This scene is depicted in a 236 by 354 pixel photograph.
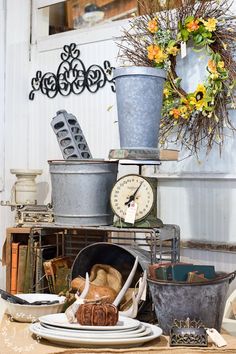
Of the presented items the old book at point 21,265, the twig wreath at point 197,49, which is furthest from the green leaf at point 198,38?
the old book at point 21,265

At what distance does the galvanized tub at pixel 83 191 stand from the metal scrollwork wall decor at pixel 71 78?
3.48 ft

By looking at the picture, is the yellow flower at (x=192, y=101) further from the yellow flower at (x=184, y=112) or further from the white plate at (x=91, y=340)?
the white plate at (x=91, y=340)

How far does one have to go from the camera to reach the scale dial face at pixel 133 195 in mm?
2236

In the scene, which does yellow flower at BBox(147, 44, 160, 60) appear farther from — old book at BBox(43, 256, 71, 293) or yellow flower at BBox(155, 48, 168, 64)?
old book at BBox(43, 256, 71, 293)

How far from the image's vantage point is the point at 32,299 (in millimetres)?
2123

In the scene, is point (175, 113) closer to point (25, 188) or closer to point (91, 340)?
point (25, 188)

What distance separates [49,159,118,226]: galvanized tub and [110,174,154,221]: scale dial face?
0.08 meters

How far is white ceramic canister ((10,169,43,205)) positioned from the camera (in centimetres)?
323

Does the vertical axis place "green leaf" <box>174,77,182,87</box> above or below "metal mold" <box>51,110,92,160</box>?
above

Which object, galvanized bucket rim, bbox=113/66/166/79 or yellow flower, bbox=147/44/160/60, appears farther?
yellow flower, bbox=147/44/160/60

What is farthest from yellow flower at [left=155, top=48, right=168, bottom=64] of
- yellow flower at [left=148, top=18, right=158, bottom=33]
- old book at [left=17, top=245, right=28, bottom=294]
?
old book at [left=17, top=245, right=28, bottom=294]

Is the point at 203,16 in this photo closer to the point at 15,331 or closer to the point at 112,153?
the point at 112,153

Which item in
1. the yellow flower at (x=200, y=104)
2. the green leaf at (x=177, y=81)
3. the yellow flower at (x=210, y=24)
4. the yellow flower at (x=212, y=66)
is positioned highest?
the yellow flower at (x=210, y=24)

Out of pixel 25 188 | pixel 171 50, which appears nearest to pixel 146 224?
pixel 171 50
